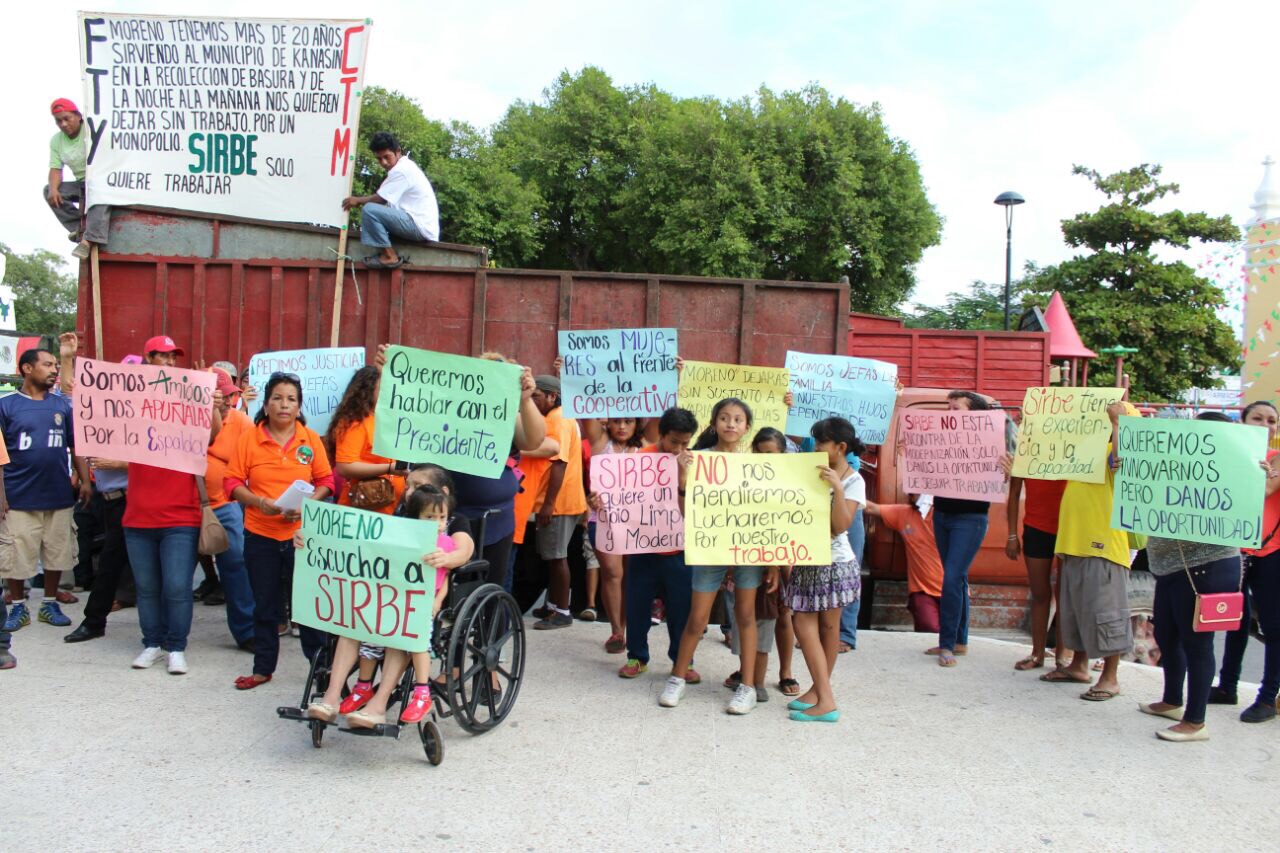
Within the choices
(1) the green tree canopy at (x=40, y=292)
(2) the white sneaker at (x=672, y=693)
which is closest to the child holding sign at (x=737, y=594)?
(2) the white sneaker at (x=672, y=693)

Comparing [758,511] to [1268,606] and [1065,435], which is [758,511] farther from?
[1268,606]

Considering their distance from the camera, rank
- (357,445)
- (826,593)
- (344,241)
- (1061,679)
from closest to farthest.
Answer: (826,593)
(357,445)
(1061,679)
(344,241)

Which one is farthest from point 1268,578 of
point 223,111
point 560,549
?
point 223,111

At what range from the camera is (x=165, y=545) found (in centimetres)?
592

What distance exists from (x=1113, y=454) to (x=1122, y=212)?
22633 mm

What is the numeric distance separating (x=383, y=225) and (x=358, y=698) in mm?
5300

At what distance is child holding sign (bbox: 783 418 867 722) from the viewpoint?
5.30 metres

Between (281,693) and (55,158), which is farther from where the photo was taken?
(55,158)

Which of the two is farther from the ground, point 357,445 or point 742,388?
point 742,388

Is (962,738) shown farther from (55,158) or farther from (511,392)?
(55,158)

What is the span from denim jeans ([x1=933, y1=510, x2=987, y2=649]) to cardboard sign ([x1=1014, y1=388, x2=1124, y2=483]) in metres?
0.47

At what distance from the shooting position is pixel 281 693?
5609 mm

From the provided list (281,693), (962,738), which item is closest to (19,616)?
(281,693)

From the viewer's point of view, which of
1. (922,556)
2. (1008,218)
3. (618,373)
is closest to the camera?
(618,373)
